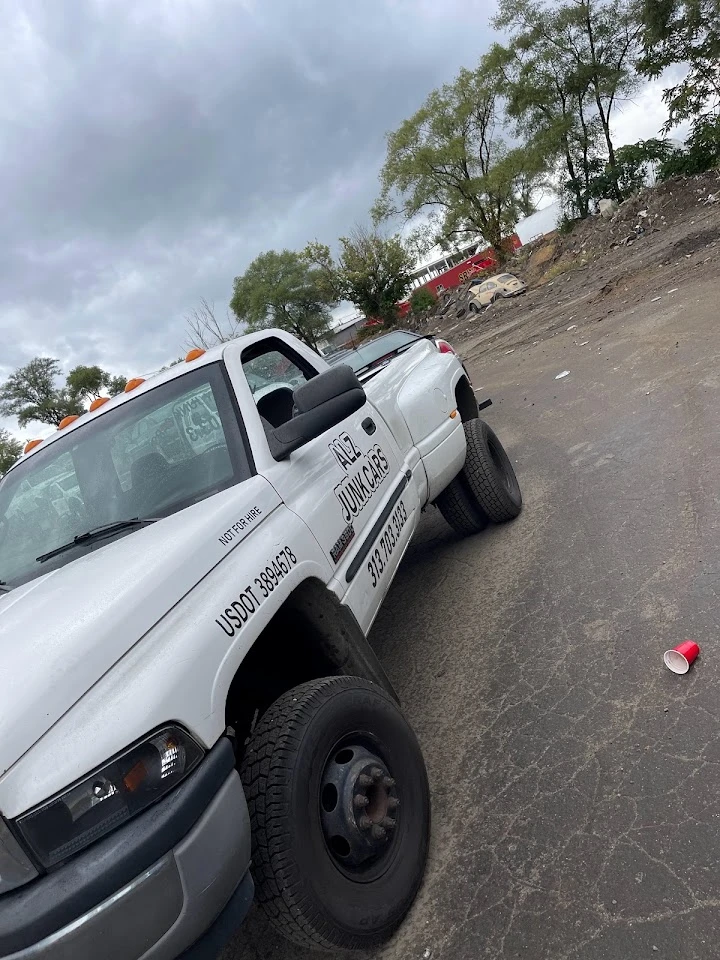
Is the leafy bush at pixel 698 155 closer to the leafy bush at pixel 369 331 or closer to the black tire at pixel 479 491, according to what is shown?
the leafy bush at pixel 369 331

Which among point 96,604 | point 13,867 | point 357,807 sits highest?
point 96,604

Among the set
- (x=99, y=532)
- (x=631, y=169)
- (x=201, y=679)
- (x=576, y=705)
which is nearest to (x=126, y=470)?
(x=99, y=532)

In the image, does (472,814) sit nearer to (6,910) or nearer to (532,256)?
(6,910)

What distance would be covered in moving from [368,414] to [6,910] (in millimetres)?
2620

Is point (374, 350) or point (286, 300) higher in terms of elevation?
point (286, 300)

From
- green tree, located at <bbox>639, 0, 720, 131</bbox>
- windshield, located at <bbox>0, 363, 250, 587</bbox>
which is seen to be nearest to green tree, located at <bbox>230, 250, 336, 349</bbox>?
green tree, located at <bbox>639, 0, 720, 131</bbox>

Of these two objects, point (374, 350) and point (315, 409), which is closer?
point (315, 409)

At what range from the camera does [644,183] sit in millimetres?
33312

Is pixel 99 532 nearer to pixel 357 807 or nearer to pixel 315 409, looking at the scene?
pixel 315 409

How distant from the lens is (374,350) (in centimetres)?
646

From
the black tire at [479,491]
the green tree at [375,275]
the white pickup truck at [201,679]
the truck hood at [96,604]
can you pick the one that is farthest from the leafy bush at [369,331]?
the truck hood at [96,604]

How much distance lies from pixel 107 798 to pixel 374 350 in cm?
543

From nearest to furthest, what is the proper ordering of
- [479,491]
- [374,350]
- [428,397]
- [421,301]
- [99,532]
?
[99,532], [428,397], [479,491], [374,350], [421,301]

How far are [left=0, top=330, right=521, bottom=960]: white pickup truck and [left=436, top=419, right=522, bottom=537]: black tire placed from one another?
1376mm
